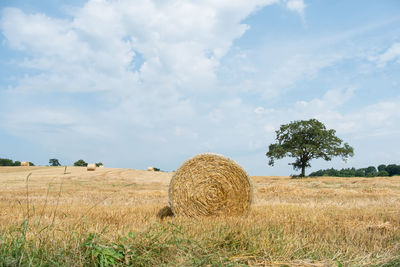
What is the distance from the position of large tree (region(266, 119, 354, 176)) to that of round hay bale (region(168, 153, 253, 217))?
32033 mm

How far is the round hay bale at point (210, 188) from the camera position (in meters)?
6.74

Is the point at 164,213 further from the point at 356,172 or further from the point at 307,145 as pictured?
the point at 356,172

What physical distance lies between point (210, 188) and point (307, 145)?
107 ft

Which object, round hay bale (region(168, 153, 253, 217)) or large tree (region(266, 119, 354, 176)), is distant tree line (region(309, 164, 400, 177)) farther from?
round hay bale (region(168, 153, 253, 217))

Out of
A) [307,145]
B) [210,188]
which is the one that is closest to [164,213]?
[210,188]

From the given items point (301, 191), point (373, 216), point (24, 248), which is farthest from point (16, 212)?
point (301, 191)

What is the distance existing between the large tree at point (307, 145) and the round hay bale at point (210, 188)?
105 ft

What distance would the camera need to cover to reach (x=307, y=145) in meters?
37.0

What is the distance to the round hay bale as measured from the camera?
6738 millimetres

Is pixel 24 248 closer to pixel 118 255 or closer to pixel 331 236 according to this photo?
pixel 118 255

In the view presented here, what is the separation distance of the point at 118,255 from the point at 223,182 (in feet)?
14.5

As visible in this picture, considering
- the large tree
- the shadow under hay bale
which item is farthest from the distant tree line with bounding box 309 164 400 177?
the shadow under hay bale

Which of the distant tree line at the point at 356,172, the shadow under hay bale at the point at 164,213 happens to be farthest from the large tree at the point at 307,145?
the shadow under hay bale at the point at 164,213

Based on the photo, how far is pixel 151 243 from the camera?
9.43ft
